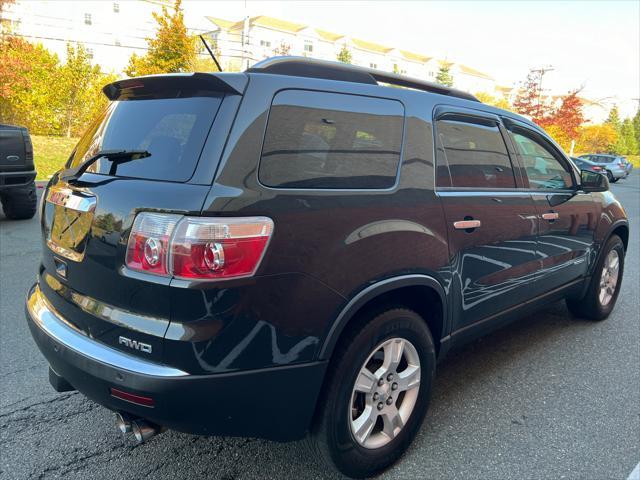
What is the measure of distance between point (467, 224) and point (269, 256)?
1328 millimetres

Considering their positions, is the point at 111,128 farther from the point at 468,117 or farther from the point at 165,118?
the point at 468,117

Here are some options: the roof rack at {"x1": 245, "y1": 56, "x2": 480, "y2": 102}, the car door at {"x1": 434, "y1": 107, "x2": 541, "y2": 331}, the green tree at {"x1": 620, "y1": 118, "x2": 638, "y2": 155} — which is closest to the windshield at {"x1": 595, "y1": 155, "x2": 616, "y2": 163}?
the car door at {"x1": 434, "y1": 107, "x2": 541, "y2": 331}

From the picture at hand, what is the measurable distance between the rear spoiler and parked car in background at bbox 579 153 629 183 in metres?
30.5

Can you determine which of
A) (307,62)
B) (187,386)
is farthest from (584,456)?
(307,62)

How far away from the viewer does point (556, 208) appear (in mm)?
3578

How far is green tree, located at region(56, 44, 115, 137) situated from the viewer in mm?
22047

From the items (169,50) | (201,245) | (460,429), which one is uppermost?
(201,245)

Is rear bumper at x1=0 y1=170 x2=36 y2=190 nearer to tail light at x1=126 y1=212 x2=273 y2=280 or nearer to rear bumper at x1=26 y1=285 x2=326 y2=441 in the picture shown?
rear bumper at x1=26 y1=285 x2=326 y2=441

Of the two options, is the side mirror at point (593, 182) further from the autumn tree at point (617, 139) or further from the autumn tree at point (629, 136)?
the autumn tree at point (629, 136)

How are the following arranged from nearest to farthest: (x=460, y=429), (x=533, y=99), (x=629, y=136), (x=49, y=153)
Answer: (x=460, y=429) < (x=49, y=153) < (x=533, y=99) < (x=629, y=136)

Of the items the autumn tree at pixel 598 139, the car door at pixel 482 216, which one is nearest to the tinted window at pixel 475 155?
the car door at pixel 482 216

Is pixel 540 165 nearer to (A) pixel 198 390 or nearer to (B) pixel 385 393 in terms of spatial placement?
(B) pixel 385 393

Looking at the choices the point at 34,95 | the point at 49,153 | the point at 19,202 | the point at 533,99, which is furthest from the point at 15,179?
the point at 533,99

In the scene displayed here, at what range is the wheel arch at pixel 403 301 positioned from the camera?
2.03m
